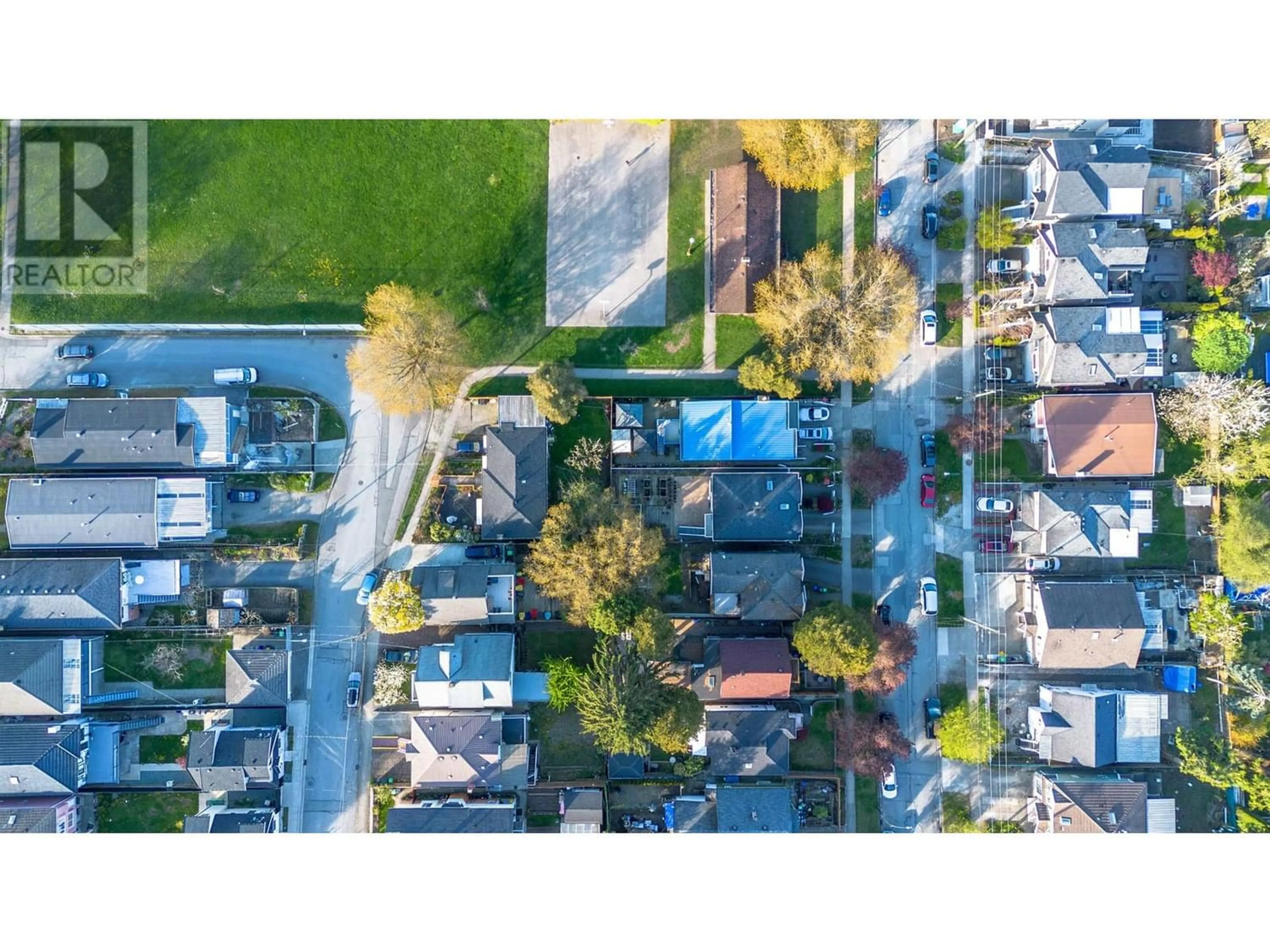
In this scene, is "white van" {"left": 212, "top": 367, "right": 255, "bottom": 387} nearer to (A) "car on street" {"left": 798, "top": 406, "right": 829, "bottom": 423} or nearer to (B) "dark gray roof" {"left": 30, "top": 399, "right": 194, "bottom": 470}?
(B) "dark gray roof" {"left": 30, "top": 399, "right": 194, "bottom": 470}

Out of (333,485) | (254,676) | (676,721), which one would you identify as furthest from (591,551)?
Answer: (254,676)

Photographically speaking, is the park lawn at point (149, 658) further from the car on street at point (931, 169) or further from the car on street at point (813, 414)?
the car on street at point (931, 169)

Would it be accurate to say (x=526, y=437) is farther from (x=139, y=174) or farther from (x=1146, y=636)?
(x=1146, y=636)

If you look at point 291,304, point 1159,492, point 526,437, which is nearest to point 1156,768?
point 1159,492

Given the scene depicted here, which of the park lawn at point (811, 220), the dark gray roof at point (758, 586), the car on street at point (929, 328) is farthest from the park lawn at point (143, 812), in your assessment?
the car on street at point (929, 328)

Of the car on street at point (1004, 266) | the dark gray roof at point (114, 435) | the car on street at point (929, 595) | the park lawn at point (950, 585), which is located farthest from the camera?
the park lawn at point (950, 585)
